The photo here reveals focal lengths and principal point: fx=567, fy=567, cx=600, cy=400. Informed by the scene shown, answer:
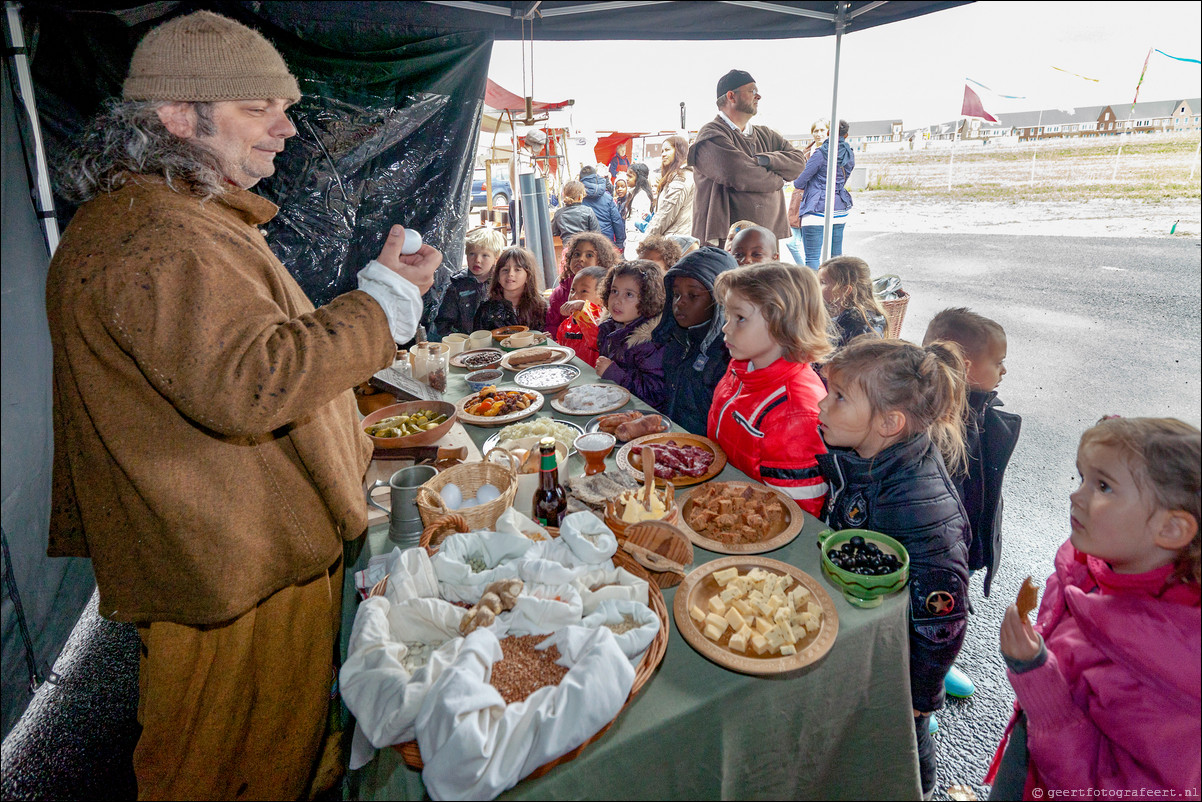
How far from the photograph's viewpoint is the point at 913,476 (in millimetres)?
1718

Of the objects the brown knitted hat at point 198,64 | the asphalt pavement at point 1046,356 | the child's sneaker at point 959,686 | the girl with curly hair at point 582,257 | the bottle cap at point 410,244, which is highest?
the brown knitted hat at point 198,64

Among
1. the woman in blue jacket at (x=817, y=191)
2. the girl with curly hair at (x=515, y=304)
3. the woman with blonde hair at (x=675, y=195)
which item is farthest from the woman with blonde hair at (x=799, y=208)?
the girl with curly hair at (x=515, y=304)

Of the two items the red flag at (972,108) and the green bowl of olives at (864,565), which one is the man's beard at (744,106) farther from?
the green bowl of olives at (864,565)

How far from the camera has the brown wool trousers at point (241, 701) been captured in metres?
1.41

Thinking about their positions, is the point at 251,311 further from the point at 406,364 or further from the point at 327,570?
the point at 406,364

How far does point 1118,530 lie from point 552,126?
9940 mm

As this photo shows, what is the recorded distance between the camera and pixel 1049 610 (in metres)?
1.48

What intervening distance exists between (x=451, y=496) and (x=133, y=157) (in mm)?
1124

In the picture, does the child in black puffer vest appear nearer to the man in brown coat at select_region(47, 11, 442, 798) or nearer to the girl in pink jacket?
the girl in pink jacket

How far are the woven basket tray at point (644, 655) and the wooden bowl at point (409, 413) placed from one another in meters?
0.60

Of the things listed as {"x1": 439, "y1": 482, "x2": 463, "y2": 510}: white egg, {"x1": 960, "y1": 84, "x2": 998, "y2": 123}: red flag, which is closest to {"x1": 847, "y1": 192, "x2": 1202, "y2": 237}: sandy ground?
{"x1": 960, "y1": 84, "x2": 998, "y2": 123}: red flag

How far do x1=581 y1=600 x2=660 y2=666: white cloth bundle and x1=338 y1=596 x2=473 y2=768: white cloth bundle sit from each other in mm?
298

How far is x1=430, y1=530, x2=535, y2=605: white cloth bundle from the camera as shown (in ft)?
4.44

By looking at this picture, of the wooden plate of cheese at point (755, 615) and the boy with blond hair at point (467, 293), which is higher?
the boy with blond hair at point (467, 293)
